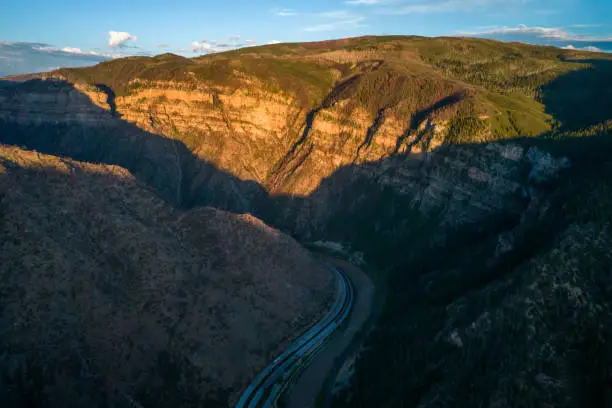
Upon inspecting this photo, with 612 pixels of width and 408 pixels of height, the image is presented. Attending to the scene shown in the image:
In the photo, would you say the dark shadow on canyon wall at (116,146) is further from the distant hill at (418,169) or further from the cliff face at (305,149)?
the distant hill at (418,169)

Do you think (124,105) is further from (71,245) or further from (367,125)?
(71,245)

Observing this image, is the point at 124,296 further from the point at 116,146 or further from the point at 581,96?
the point at 581,96

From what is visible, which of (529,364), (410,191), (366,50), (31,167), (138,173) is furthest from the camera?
(366,50)

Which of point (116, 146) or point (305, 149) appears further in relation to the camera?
point (116, 146)

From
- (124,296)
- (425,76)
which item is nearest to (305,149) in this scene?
(425,76)

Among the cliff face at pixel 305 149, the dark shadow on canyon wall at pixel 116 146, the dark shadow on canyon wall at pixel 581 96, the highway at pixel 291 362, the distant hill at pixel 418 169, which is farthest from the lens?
the dark shadow on canyon wall at pixel 116 146

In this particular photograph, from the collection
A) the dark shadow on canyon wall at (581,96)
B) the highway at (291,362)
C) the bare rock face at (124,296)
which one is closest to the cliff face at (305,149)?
the dark shadow on canyon wall at (581,96)

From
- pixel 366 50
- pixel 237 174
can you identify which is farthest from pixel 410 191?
pixel 366 50
